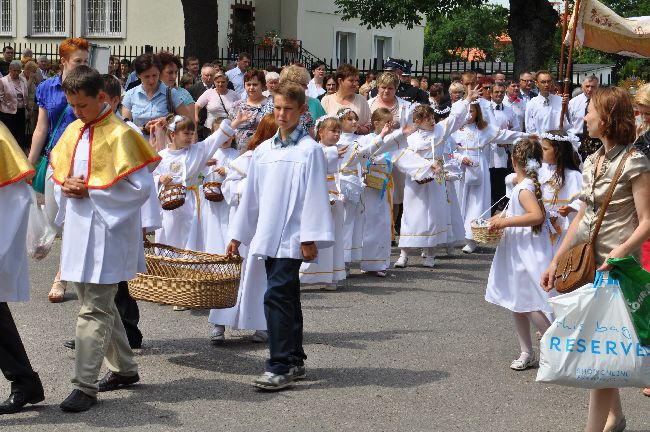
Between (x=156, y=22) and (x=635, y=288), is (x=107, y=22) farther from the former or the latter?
(x=635, y=288)

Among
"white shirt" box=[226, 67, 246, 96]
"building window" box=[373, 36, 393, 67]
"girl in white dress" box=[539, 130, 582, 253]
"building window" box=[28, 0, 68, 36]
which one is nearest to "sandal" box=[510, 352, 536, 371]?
"girl in white dress" box=[539, 130, 582, 253]

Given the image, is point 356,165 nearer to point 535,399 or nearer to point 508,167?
point 535,399

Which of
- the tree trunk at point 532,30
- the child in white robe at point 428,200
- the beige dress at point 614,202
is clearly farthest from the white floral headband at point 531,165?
the tree trunk at point 532,30

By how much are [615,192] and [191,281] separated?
2782 mm

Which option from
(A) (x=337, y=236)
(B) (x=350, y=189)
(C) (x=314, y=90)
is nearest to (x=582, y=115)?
(C) (x=314, y=90)

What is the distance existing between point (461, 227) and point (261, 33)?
2690 centimetres

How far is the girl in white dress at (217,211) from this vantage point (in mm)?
9648

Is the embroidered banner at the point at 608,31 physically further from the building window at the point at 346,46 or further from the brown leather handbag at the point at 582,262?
the building window at the point at 346,46

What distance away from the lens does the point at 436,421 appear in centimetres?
639

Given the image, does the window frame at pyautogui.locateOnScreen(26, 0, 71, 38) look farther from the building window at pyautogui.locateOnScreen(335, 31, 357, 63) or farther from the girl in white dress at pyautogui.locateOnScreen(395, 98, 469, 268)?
the girl in white dress at pyautogui.locateOnScreen(395, 98, 469, 268)

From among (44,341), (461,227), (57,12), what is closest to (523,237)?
(44,341)

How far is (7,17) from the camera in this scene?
137ft

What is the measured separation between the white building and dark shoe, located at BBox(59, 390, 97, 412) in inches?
1259

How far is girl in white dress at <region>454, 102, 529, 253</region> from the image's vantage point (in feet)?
46.4
